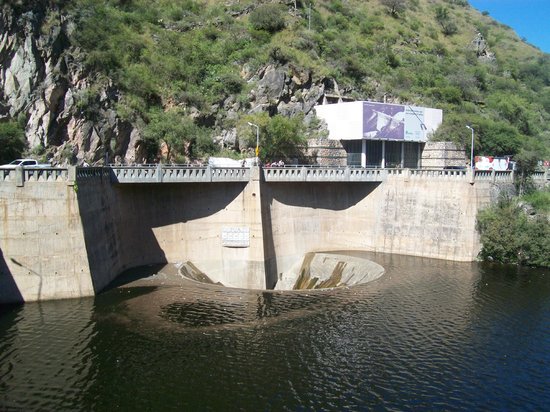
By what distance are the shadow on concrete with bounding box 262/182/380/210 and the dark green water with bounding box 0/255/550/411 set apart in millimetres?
14749

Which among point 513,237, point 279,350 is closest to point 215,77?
point 513,237

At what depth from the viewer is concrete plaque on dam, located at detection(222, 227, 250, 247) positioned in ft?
152

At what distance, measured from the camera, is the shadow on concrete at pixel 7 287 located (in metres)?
32.7

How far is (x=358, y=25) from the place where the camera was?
9912 cm

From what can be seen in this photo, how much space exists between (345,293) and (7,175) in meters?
24.0

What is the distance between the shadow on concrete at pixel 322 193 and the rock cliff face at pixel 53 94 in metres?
17.2

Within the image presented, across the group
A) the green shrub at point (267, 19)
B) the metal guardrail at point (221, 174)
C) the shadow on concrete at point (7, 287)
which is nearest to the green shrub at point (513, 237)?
the metal guardrail at point (221, 174)

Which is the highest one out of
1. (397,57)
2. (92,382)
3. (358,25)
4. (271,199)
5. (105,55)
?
(358,25)

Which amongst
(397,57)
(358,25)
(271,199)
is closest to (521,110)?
(397,57)

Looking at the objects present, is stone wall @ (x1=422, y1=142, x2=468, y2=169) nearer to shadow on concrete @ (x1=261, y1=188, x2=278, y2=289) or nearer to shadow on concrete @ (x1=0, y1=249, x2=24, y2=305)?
shadow on concrete @ (x1=261, y1=188, x2=278, y2=289)

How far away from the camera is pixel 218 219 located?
46562mm

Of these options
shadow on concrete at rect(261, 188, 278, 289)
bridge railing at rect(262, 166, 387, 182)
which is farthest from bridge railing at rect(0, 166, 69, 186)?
bridge railing at rect(262, 166, 387, 182)

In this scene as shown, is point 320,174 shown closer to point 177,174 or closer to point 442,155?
point 177,174

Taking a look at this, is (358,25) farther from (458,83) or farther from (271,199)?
(271,199)
